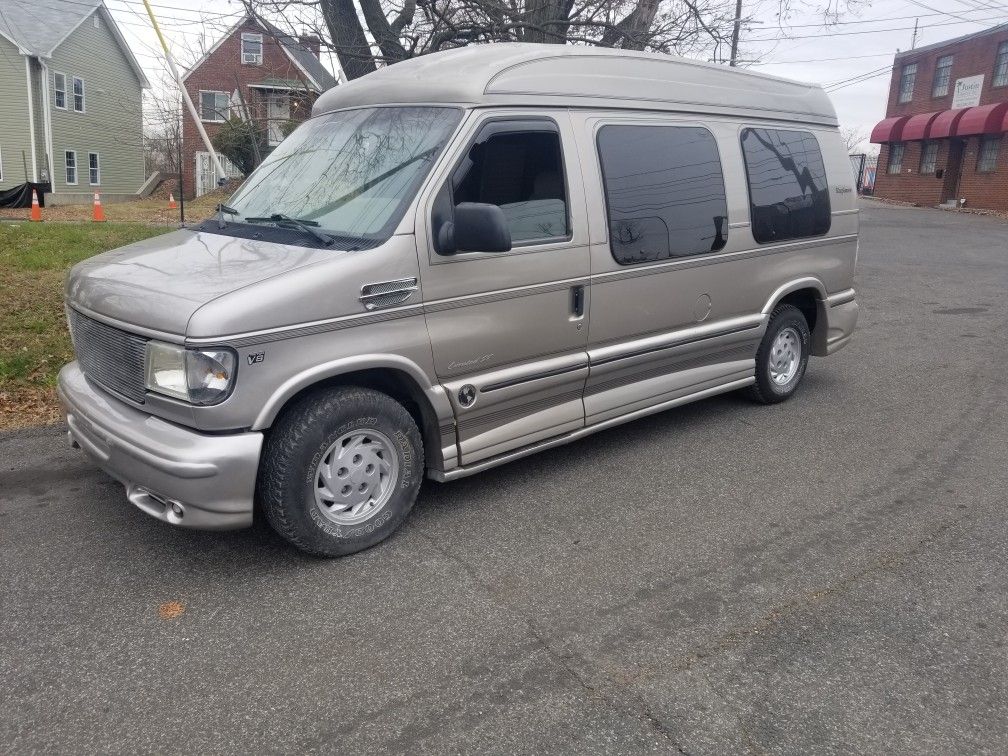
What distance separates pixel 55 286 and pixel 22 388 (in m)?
2.53

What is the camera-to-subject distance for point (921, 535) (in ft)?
14.0

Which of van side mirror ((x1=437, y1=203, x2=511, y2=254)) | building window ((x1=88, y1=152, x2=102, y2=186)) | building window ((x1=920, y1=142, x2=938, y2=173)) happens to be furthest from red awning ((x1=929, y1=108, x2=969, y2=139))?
van side mirror ((x1=437, y1=203, x2=511, y2=254))

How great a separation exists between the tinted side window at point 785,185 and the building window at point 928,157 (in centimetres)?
3390

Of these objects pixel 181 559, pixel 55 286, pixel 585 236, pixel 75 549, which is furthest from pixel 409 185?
pixel 55 286

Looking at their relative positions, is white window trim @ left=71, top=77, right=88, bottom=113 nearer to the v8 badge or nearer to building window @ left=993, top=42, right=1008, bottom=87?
the v8 badge

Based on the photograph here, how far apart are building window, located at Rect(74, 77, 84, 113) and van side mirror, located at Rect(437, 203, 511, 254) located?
3347cm

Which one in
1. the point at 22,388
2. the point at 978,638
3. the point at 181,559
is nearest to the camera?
the point at 978,638

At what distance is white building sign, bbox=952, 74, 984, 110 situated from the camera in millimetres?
33594

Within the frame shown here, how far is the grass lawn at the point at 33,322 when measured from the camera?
6152 mm

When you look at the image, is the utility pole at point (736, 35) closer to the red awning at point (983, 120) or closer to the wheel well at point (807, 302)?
the wheel well at point (807, 302)

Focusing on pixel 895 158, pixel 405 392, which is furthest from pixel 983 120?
pixel 405 392

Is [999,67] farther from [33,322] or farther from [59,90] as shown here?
[33,322]

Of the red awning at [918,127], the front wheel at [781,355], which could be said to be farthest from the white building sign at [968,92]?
the front wheel at [781,355]

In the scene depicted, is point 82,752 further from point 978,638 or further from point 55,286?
point 55,286
